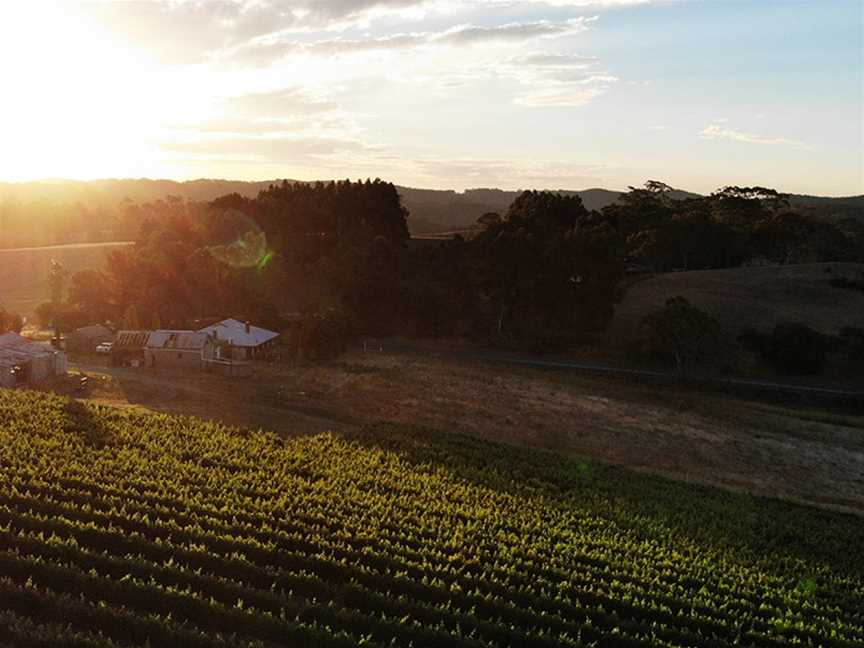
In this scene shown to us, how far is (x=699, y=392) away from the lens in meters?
50.6

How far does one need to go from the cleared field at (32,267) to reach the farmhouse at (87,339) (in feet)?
65.4

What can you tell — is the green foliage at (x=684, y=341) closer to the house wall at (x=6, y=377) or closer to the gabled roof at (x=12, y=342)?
the house wall at (x=6, y=377)

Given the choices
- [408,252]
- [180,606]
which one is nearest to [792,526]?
[180,606]

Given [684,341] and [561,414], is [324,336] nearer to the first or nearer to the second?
[561,414]

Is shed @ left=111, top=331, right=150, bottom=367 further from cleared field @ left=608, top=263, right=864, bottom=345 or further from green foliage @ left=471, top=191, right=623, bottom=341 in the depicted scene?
cleared field @ left=608, top=263, right=864, bottom=345

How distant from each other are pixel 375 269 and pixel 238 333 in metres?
16.1

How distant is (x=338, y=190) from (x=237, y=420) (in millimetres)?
46719

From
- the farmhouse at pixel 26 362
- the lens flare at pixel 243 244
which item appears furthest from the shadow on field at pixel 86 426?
the lens flare at pixel 243 244

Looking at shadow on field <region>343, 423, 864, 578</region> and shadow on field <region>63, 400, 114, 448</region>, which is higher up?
shadow on field <region>63, 400, 114, 448</region>

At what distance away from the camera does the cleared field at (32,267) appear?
83.1 meters

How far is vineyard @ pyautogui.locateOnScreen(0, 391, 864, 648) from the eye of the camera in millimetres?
14109

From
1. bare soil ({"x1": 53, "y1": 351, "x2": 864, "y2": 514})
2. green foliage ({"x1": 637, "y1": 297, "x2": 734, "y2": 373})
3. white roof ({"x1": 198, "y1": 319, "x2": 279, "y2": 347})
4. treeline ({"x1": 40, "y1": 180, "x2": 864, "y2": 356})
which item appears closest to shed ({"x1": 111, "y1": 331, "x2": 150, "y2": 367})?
bare soil ({"x1": 53, "y1": 351, "x2": 864, "y2": 514})

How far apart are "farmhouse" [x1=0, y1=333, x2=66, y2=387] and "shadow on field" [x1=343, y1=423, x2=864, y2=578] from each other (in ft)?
68.3

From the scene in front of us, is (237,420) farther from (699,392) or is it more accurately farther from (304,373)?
(699,392)
